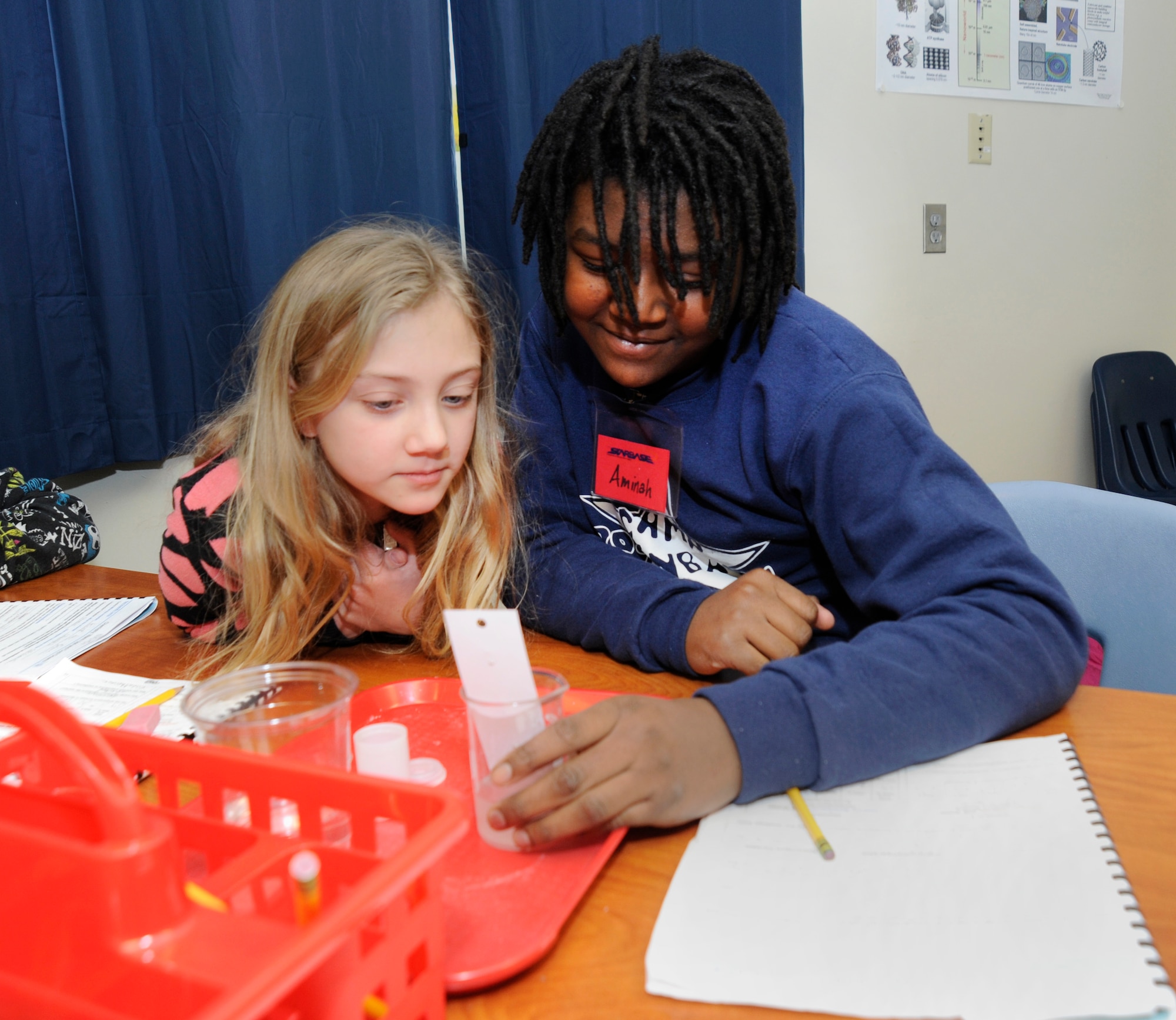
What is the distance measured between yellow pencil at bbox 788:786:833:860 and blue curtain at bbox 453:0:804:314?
4.19 feet

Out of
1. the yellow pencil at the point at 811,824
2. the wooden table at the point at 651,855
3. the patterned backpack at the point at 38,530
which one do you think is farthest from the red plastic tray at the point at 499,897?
the patterned backpack at the point at 38,530

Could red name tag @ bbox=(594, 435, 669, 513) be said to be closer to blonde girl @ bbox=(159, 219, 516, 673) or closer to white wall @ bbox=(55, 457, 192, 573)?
blonde girl @ bbox=(159, 219, 516, 673)

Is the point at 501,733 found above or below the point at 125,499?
above

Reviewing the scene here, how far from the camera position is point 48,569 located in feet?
4.53

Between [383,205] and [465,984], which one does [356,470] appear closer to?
[465,984]

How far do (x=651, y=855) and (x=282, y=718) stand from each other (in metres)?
0.26

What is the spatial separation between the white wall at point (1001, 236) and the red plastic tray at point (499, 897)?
5.18ft

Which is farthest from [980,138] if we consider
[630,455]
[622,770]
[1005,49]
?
[622,770]

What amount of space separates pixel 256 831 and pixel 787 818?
351 millimetres

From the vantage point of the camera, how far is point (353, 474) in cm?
103

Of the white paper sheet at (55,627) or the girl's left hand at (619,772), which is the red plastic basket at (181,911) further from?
the white paper sheet at (55,627)

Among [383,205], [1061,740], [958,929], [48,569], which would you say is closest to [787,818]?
[958,929]

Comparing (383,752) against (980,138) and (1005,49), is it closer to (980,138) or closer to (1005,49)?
(980,138)

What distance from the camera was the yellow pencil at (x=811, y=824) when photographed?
22.9 inches
